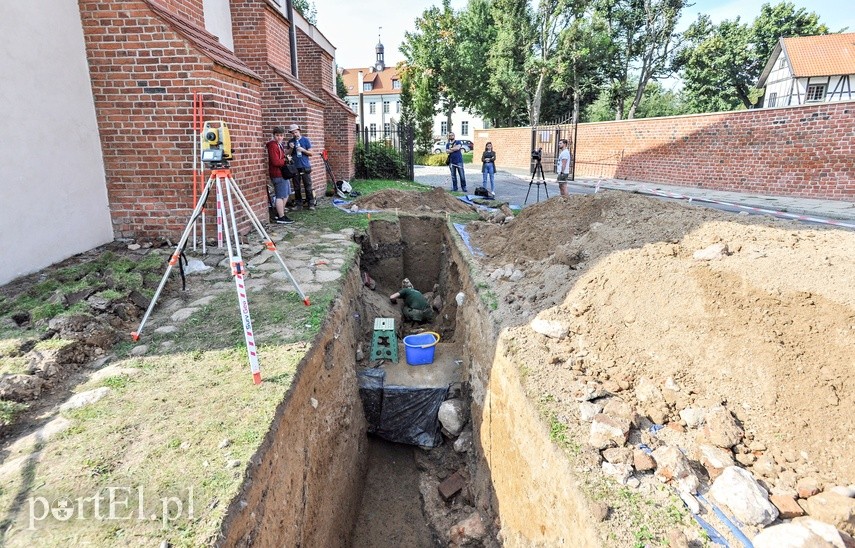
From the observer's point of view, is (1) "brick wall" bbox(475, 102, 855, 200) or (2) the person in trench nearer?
(2) the person in trench

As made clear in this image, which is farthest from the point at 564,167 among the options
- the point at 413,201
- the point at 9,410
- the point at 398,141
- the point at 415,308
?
the point at 9,410

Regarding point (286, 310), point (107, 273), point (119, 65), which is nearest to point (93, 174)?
point (119, 65)

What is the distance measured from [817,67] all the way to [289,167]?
31391 millimetres

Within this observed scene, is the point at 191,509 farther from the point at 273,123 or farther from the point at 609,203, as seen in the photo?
the point at 273,123

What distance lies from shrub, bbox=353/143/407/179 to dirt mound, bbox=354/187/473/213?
17.5ft

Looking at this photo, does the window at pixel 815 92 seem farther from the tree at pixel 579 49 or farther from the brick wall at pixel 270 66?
the brick wall at pixel 270 66

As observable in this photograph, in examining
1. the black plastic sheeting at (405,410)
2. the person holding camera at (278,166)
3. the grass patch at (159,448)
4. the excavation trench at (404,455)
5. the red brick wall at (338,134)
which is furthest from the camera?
the red brick wall at (338,134)

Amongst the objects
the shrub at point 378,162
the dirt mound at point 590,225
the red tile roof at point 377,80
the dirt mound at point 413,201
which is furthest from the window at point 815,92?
the red tile roof at point 377,80

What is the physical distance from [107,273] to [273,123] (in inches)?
246

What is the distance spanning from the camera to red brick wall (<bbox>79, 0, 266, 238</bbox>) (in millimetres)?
4867

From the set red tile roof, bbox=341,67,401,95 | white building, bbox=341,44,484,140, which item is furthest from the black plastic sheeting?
red tile roof, bbox=341,67,401,95

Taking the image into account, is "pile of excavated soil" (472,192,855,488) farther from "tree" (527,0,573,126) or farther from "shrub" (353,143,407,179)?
"tree" (527,0,573,126)

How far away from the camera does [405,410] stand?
183 inches

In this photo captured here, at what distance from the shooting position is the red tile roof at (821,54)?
2466 cm
